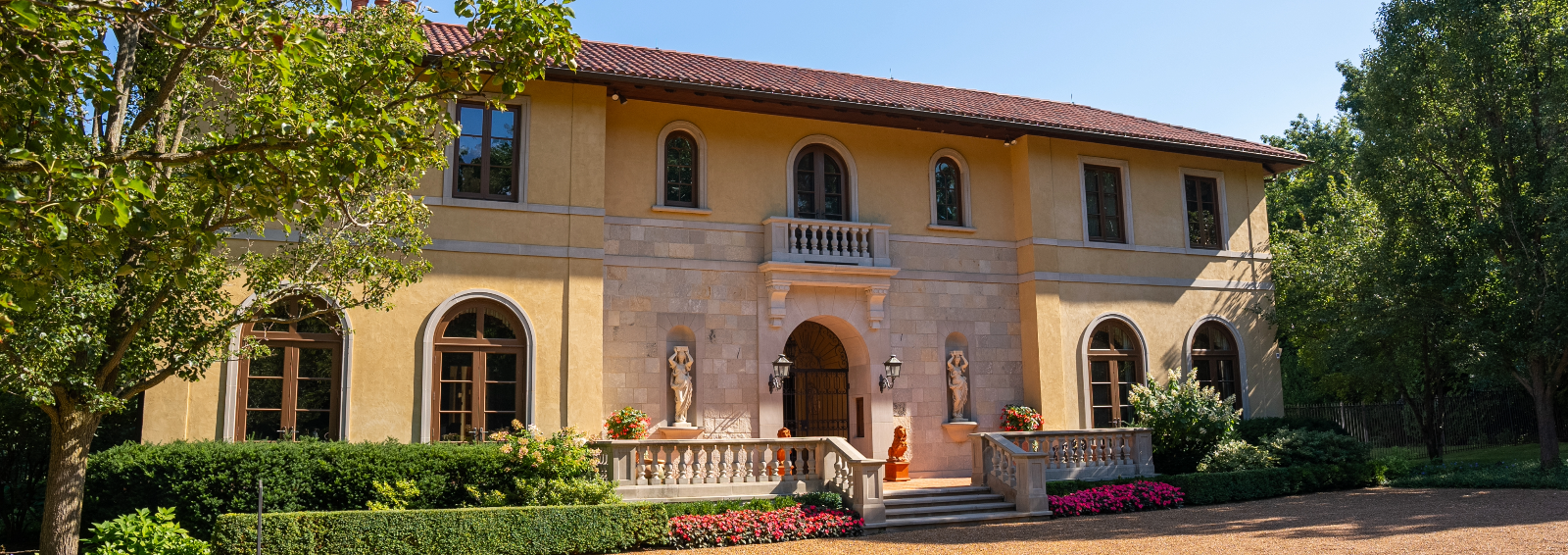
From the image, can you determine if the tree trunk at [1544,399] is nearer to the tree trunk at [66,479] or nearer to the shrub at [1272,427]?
the shrub at [1272,427]

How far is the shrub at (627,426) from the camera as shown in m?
15.5

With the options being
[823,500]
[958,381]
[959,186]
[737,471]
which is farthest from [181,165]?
[959,186]

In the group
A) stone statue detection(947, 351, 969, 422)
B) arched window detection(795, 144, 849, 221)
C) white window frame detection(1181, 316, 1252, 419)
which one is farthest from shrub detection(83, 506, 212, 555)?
white window frame detection(1181, 316, 1252, 419)

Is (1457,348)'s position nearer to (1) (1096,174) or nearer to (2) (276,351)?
(1) (1096,174)

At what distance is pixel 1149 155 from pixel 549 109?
12.2 meters

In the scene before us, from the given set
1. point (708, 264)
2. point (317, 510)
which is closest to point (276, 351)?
point (317, 510)

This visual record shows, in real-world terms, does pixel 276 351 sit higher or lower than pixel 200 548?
higher

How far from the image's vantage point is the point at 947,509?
15266mm

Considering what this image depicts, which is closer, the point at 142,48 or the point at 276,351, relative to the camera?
the point at 142,48

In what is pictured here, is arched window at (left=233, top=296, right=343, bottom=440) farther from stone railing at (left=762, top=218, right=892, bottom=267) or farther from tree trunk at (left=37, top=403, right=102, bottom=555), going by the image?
→ stone railing at (left=762, top=218, right=892, bottom=267)

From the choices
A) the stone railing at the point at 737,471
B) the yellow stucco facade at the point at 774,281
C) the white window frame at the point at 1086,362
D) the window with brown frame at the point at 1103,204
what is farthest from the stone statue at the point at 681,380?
the window with brown frame at the point at 1103,204

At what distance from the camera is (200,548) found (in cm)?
1088

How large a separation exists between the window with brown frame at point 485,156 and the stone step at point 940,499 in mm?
7414

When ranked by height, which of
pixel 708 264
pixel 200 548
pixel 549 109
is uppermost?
pixel 549 109
